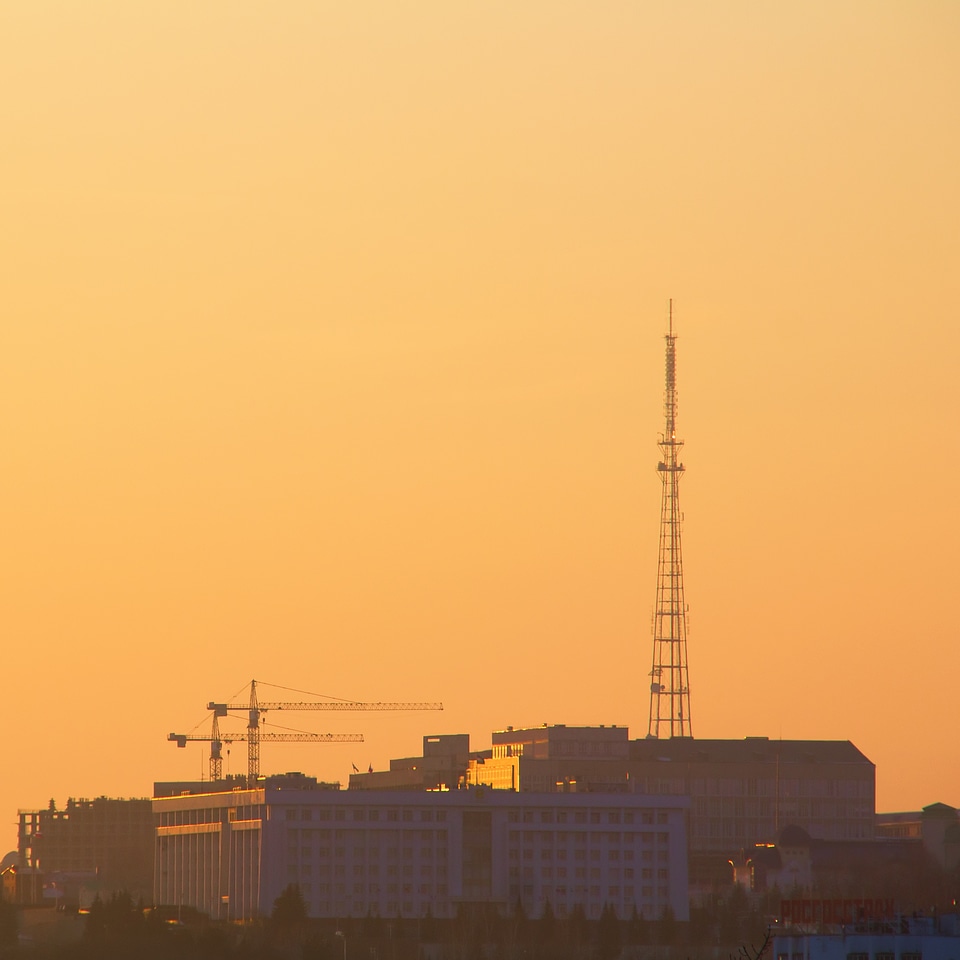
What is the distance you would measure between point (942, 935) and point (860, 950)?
5.05 m

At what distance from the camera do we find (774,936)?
6486 inches

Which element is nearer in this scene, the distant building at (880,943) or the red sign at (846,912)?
the distant building at (880,943)

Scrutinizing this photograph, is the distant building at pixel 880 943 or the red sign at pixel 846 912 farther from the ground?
the red sign at pixel 846 912

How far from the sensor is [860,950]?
513 ft

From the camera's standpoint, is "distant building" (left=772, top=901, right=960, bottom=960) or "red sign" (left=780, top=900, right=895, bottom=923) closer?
"distant building" (left=772, top=901, right=960, bottom=960)

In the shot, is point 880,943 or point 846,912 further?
point 846,912

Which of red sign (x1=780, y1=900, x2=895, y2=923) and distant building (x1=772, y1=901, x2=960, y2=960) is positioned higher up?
red sign (x1=780, y1=900, x2=895, y2=923)

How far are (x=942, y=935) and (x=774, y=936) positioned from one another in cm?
1191

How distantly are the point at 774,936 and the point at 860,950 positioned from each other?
30.7 ft

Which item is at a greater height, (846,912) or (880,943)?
(846,912)

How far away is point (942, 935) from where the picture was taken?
6186 inches
